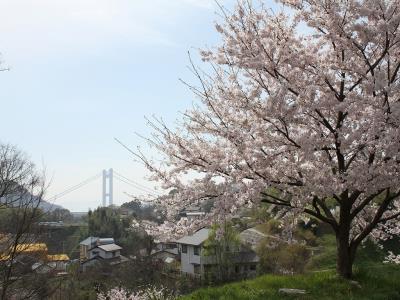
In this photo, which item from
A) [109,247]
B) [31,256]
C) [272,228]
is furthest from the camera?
[109,247]

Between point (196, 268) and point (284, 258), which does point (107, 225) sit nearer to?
point (196, 268)

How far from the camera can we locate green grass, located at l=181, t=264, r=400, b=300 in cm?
729

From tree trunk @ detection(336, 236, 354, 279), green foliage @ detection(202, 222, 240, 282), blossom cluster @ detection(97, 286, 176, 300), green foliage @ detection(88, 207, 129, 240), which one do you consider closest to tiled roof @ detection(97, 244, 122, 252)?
green foliage @ detection(88, 207, 129, 240)

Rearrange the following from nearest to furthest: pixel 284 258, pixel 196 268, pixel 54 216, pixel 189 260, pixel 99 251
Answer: pixel 54 216 < pixel 284 258 < pixel 196 268 < pixel 189 260 < pixel 99 251

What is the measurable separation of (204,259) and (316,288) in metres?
33.1

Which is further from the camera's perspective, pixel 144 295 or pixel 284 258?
pixel 284 258

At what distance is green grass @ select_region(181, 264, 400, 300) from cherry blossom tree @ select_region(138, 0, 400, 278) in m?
0.52

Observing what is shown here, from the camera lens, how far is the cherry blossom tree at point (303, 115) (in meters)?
6.73

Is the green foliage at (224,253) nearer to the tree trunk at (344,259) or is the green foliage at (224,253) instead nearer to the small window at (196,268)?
the small window at (196,268)

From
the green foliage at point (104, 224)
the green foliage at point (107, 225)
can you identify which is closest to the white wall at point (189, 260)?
the green foliage at point (107, 225)

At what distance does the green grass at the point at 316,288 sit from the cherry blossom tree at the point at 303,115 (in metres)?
0.52

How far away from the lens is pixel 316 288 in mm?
7715

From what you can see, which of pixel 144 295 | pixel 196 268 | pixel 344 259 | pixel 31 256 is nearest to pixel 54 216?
pixel 144 295

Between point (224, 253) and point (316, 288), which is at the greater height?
point (224, 253)
